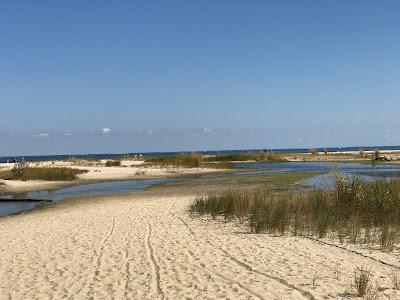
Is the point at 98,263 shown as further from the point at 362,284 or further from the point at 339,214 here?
the point at 339,214

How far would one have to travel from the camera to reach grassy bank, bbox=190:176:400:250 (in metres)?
12.3

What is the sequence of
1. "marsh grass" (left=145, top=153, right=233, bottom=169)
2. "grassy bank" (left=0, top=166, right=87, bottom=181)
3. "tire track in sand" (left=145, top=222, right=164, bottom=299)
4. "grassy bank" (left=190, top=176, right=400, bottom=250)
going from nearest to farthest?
1. "tire track in sand" (left=145, top=222, right=164, bottom=299)
2. "grassy bank" (left=190, top=176, right=400, bottom=250)
3. "grassy bank" (left=0, top=166, right=87, bottom=181)
4. "marsh grass" (left=145, top=153, right=233, bottom=169)

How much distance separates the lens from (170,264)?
9.80m

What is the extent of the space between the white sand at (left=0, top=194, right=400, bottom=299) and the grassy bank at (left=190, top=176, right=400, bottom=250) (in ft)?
3.14

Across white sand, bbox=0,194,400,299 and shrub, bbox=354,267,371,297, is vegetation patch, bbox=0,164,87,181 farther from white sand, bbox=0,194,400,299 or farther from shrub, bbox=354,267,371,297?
shrub, bbox=354,267,371,297

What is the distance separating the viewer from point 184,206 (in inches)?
791

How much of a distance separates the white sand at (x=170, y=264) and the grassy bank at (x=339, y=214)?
0.96 m

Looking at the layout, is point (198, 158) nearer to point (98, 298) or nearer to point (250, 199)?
point (250, 199)

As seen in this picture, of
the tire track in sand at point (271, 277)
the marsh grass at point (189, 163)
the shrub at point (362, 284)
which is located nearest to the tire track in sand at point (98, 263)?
the tire track in sand at point (271, 277)

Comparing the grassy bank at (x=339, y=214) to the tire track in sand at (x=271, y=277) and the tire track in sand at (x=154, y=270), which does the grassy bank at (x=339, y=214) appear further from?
the tire track in sand at (x=154, y=270)

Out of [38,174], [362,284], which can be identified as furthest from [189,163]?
[362,284]

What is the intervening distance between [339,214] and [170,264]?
6.34 metres

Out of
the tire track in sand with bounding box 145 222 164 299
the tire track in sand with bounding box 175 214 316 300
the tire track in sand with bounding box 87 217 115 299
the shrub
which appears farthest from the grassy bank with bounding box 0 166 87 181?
the shrub

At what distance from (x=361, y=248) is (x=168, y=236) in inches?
200
